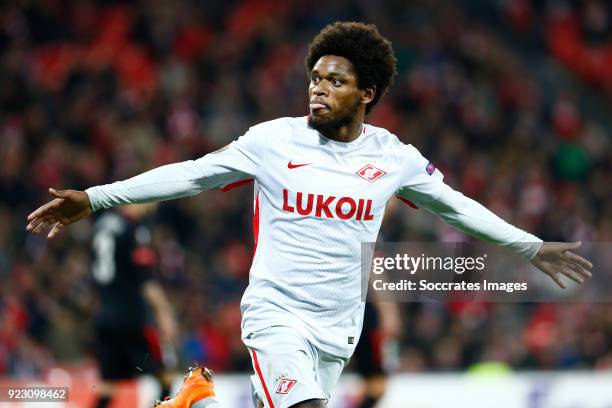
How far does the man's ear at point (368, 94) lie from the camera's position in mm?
5047

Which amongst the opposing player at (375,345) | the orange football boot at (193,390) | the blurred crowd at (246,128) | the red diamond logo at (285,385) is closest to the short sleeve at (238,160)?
the red diamond logo at (285,385)

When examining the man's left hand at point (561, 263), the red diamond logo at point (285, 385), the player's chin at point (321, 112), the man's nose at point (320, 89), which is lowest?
the red diamond logo at point (285, 385)

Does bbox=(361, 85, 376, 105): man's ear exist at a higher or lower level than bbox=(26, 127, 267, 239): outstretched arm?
higher

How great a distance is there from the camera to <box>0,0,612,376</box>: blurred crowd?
1166 centimetres

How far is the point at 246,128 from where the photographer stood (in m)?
14.0

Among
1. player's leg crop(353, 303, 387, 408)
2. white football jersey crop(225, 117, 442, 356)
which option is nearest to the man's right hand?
white football jersey crop(225, 117, 442, 356)

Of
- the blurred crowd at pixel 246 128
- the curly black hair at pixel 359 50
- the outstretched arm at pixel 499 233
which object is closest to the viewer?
the curly black hair at pixel 359 50

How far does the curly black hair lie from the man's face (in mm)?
42

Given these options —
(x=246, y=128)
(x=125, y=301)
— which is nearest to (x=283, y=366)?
(x=125, y=301)

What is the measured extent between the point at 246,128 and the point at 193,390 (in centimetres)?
885

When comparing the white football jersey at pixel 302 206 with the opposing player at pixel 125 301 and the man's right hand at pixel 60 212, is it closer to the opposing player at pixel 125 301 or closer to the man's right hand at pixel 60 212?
the man's right hand at pixel 60 212

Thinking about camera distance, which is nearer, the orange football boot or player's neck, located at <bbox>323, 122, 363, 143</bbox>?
player's neck, located at <bbox>323, 122, 363, 143</bbox>

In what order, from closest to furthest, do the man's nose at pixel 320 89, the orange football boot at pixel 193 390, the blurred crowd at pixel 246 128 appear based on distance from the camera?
the man's nose at pixel 320 89, the orange football boot at pixel 193 390, the blurred crowd at pixel 246 128

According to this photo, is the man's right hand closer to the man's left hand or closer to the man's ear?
the man's ear
